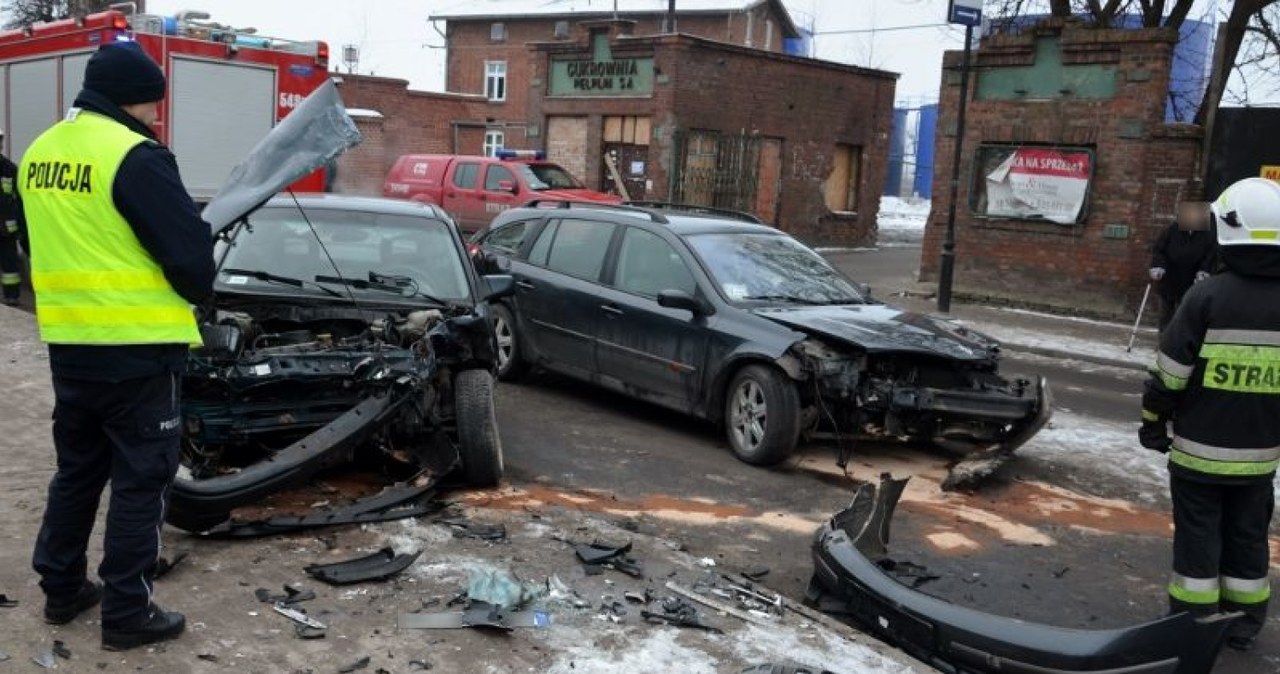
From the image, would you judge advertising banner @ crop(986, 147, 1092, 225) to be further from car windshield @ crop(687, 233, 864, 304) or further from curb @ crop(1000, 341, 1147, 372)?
car windshield @ crop(687, 233, 864, 304)

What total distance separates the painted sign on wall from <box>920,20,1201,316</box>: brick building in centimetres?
794

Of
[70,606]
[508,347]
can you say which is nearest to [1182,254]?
[508,347]

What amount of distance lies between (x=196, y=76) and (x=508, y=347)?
6.17 metres

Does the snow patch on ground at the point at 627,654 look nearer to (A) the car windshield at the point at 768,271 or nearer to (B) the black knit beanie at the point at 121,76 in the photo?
(B) the black knit beanie at the point at 121,76

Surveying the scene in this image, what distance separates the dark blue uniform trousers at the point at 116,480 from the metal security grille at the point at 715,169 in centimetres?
1985

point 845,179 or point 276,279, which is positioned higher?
point 845,179

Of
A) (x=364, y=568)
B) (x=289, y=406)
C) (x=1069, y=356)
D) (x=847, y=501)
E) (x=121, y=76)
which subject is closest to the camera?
(x=121, y=76)

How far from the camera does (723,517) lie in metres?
6.07

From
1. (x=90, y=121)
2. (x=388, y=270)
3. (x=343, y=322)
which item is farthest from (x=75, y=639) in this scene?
(x=388, y=270)

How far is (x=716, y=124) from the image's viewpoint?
2416 cm

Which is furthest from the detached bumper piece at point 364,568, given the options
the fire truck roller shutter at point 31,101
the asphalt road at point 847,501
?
the fire truck roller shutter at point 31,101

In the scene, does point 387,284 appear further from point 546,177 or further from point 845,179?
point 845,179

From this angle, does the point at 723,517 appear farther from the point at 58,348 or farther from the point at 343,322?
the point at 58,348

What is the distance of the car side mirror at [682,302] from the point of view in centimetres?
745
